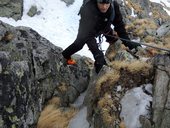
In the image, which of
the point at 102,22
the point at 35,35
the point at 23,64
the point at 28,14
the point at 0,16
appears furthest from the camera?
the point at 28,14

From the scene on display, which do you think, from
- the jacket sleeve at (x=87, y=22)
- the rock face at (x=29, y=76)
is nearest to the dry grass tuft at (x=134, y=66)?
the jacket sleeve at (x=87, y=22)

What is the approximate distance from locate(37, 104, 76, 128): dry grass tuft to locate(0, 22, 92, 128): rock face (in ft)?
0.83

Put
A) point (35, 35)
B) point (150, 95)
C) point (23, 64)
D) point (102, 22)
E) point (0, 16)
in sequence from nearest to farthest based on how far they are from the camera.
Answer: point (150, 95), point (23, 64), point (102, 22), point (35, 35), point (0, 16)

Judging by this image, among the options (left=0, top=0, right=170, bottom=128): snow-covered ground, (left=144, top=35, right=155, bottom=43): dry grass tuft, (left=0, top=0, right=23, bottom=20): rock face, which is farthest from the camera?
(left=0, top=0, right=23, bottom=20): rock face

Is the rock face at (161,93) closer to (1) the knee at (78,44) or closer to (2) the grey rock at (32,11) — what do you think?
(1) the knee at (78,44)

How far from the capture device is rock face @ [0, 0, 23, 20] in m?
24.1

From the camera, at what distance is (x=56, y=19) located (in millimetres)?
25578

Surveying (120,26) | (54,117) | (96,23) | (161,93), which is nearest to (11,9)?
(120,26)

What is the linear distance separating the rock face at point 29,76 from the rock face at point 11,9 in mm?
12608

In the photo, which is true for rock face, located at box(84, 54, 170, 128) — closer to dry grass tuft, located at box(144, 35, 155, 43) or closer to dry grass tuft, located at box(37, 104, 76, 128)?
dry grass tuft, located at box(37, 104, 76, 128)

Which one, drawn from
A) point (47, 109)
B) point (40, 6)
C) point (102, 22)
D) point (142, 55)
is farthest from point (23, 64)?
point (40, 6)

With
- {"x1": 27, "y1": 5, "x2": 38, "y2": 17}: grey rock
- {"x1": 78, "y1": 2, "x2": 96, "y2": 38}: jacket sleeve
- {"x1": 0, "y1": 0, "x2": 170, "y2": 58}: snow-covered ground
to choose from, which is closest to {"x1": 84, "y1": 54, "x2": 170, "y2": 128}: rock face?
{"x1": 78, "y1": 2, "x2": 96, "y2": 38}: jacket sleeve

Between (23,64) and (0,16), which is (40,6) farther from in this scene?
(23,64)

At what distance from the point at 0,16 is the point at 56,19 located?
13.0 ft
